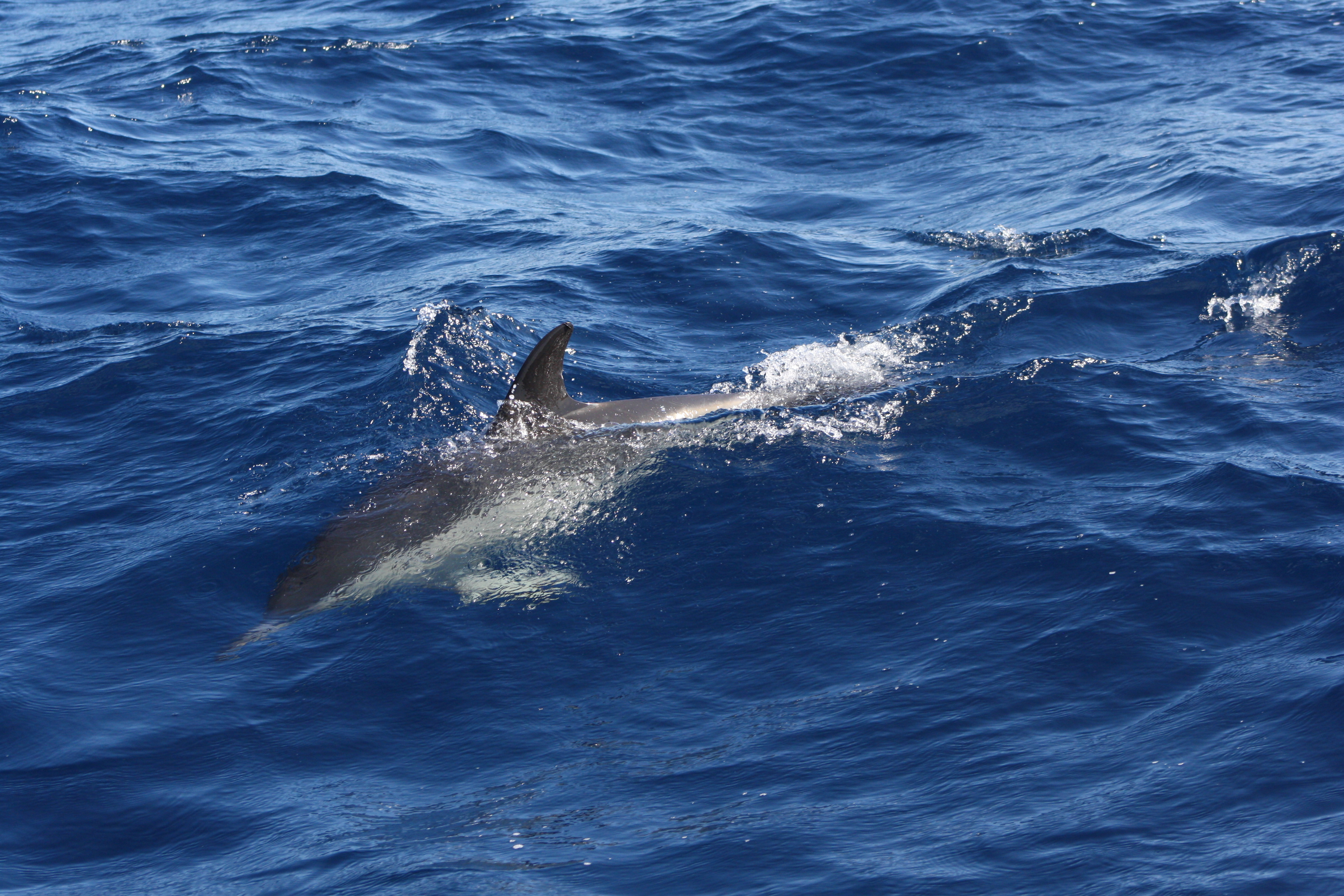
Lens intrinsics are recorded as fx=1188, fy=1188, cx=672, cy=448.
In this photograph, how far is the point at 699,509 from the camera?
982cm

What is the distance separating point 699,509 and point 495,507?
168cm

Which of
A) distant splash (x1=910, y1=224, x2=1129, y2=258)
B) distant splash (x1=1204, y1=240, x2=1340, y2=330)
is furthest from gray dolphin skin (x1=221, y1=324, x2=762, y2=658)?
distant splash (x1=910, y1=224, x2=1129, y2=258)

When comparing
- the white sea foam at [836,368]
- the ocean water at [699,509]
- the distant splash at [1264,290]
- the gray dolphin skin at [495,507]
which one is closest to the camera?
the ocean water at [699,509]

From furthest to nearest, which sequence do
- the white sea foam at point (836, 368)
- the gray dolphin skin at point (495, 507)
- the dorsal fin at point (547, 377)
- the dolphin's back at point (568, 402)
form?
the white sea foam at point (836, 368) < the dolphin's back at point (568, 402) < the dorsal fin at point (547, 377) < the gray dolphin skin at point (495, 507)

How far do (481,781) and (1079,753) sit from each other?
137 inches

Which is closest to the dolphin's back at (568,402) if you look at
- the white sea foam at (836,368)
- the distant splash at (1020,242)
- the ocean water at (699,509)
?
the ocean water at (699,509)

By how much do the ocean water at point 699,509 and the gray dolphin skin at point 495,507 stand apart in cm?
7

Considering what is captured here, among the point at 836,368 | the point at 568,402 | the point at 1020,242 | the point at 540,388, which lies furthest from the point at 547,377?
the point at 1020,242

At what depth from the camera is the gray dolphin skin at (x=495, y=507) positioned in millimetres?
8969

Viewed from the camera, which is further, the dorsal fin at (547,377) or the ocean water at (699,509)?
the dorsal fin at (547,377)

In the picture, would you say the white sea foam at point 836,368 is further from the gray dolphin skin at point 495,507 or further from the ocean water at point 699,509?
the gray dolphin skin at point 495,507

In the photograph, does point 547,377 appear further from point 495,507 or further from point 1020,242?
point 1020,242

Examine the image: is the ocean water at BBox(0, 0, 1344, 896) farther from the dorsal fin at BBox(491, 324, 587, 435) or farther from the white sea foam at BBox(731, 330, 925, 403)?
the dorsal fin at BBox(491, 324, 587, 435)

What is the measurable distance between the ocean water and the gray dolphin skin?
0.07m
